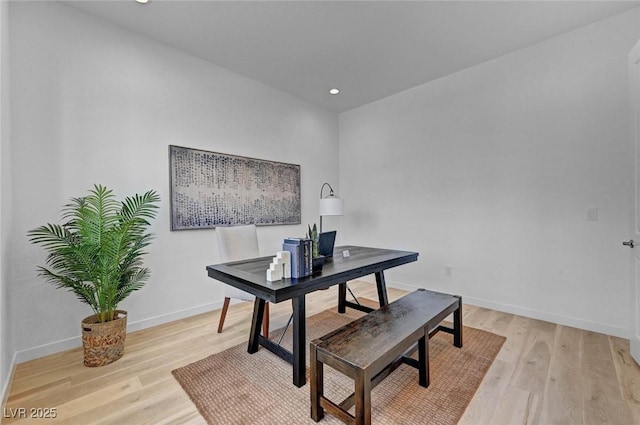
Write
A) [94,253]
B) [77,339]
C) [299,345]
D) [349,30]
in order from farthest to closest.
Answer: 1. [349,30]
2. [77,339]
3. [94,253]
4. [299,345]

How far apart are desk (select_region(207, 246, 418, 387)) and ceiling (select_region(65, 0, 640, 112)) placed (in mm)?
2124

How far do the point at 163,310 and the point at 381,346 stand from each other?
2.33 meters

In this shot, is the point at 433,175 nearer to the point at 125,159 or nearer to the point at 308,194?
the point at 308,194

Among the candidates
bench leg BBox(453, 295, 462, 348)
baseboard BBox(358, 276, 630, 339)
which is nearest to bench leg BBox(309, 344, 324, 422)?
A: bench leg BBox(453, 295, 462, 348)

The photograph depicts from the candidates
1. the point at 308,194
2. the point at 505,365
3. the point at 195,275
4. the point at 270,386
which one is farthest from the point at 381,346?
the point at 308,194

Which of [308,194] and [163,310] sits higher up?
[308,194]

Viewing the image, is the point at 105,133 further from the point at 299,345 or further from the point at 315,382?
the point at 315,382

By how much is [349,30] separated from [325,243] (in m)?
2.00

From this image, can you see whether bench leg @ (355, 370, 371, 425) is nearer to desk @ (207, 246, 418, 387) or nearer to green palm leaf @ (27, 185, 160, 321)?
desk @ (207, 246, 418, 387)

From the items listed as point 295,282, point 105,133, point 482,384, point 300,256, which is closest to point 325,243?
point 300,256

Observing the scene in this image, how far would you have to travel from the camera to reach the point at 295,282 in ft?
5.44

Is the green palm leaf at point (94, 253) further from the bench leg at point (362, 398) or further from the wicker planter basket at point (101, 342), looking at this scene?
the bench leg at point (362, 398)

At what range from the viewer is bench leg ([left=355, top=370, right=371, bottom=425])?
1271 millimetres

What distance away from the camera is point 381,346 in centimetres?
146
